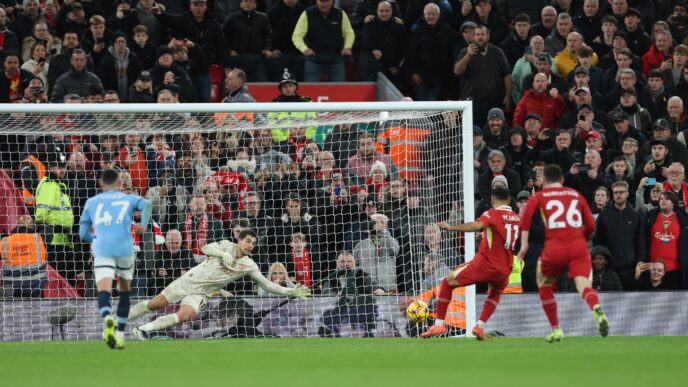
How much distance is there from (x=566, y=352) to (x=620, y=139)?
7319 millimetres

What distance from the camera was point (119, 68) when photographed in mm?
19516

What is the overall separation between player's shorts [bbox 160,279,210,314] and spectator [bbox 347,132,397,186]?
264cm

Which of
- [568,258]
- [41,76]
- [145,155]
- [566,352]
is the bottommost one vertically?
[566,352]

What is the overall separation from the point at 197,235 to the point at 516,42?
7.09 meters

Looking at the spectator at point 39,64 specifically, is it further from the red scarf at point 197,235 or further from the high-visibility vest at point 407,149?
the high-visibility vest at point 407,149

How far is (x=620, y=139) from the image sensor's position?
19094mm

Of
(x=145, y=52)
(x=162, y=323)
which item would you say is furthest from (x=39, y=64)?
(x=162, y=323)

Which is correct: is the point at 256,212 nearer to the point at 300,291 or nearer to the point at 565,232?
the point at 300,291

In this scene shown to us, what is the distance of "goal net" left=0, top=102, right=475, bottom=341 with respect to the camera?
52.4ft

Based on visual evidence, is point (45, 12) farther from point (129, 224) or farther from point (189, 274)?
point (129, 224)

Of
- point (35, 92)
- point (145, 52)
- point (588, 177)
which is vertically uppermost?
point (145, 52)

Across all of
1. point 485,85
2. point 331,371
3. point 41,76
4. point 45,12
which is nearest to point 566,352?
point 331,371

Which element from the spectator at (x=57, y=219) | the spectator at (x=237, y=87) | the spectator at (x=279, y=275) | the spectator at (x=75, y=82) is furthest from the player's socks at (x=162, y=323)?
the spectator at (x=75, y=82)

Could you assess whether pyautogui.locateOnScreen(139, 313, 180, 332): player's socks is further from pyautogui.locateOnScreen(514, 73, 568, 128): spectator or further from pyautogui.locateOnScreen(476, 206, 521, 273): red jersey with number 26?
pyautogui.locateOnScreen(514, 73, 568, 128): spectator
